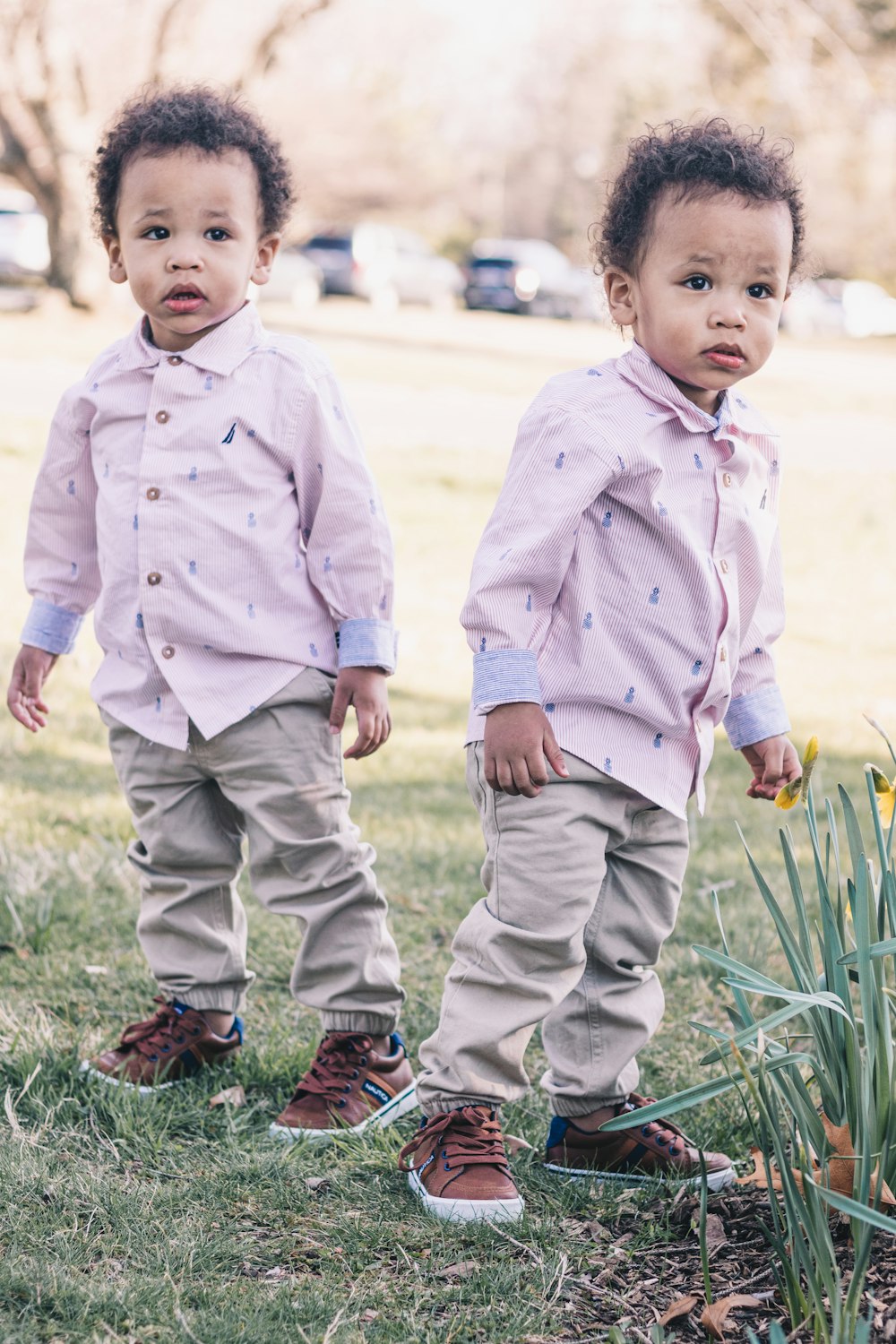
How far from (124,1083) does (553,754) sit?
952 millimetres

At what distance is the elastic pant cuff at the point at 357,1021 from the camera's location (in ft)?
8.45

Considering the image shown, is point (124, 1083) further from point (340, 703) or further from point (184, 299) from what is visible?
point (184, 299)

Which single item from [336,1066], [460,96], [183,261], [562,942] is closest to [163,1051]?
[336,1066]

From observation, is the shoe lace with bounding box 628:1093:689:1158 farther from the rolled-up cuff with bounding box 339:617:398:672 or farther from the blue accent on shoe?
the rolled-up cuff with bounding box 339:617:398:672

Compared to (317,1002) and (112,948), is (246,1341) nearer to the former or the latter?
(317,1002)

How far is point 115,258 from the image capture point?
258 cm

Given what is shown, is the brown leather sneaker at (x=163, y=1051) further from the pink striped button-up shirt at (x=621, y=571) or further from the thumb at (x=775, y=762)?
the thumb at (x=775, y=762)

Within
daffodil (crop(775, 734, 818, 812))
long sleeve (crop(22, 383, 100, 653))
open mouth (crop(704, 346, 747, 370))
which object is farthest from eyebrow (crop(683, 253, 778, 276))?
long sleeve (crop(22, 383, 100, 653))

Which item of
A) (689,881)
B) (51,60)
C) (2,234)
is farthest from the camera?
(2,234)

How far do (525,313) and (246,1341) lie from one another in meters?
28.3

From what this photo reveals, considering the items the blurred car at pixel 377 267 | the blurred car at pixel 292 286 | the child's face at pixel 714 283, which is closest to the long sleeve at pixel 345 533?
the child's face at pixel 714 283

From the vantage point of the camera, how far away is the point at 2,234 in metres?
21.3

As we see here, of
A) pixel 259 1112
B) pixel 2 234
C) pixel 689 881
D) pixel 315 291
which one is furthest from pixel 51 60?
pixel 259 1112

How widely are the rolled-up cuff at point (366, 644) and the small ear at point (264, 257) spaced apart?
0.63 m
